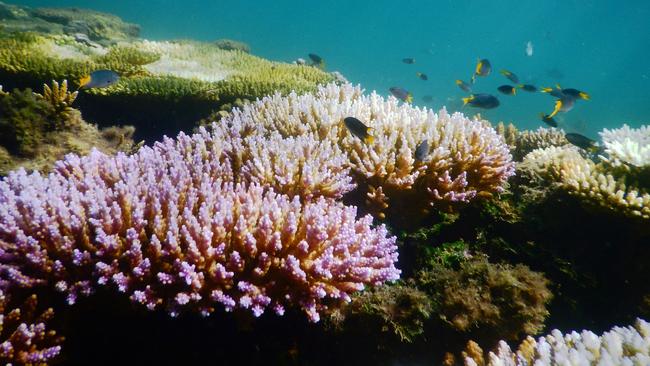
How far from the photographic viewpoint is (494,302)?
2701mm

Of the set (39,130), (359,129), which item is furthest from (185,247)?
(39,130)

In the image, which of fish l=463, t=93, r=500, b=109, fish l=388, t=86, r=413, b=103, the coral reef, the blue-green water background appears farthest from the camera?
the blue-green water background

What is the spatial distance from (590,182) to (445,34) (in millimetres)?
176321

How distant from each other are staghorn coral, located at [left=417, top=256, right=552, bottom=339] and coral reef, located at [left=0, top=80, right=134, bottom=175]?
15.9 feet

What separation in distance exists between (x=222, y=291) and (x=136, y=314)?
2.19 ft

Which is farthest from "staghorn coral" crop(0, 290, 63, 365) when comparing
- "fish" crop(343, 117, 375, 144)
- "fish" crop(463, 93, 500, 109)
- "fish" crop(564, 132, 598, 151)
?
"fish" crop(463, 93, 500, 109)

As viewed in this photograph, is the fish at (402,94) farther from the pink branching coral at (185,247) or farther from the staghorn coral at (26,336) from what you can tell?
the staghorn coral at (26,336)

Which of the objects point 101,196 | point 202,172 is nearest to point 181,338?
point 101,196

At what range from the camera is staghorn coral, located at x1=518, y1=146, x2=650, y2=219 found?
3.44 metres

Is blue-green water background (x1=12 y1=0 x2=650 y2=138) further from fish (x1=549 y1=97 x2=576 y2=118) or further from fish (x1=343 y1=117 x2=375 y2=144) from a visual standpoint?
fish (x1=343 y1=117 x2=375 y2=144)

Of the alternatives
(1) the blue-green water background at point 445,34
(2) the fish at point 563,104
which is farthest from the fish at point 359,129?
(1) the blue-green water background at point 445,34

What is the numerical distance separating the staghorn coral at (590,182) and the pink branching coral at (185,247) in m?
2.56

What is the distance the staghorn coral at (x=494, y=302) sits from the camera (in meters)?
2.64

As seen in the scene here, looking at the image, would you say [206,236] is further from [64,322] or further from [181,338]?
[64,322]
